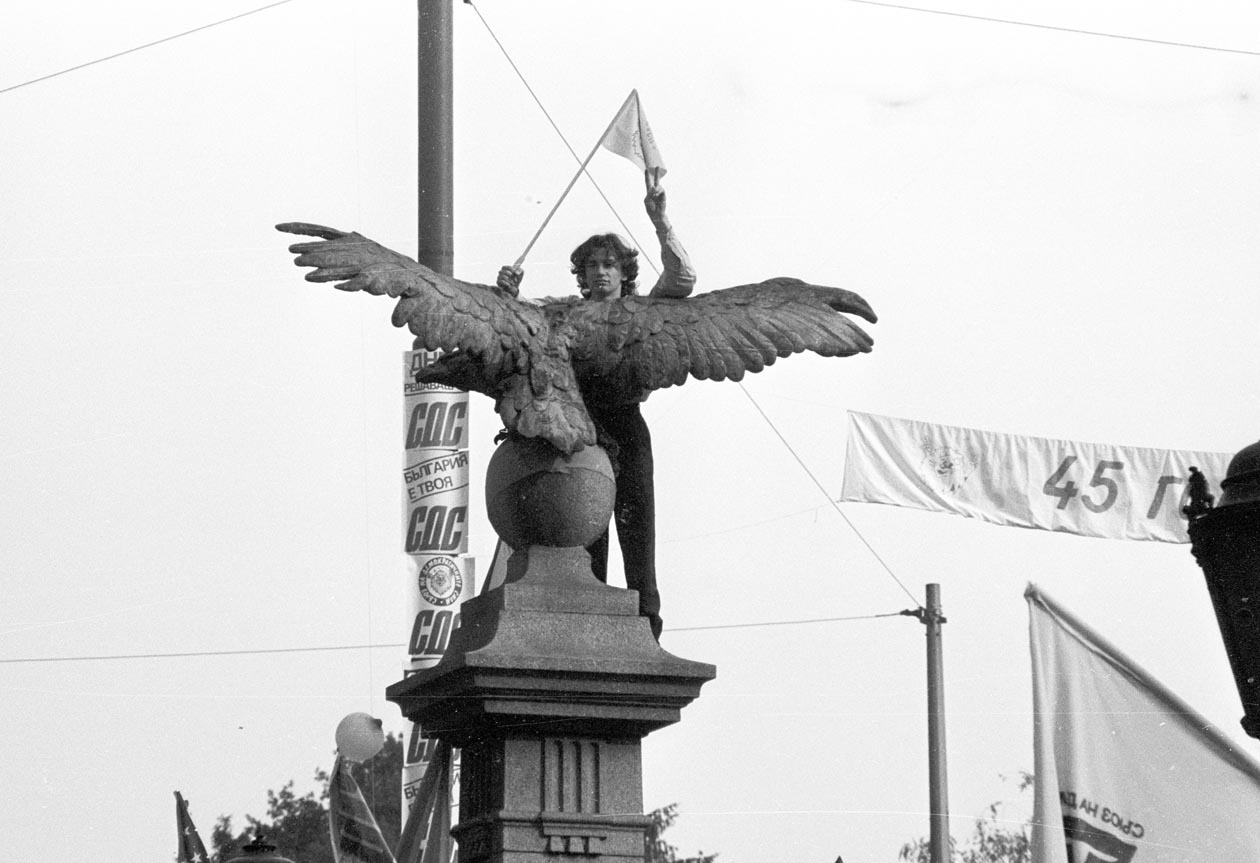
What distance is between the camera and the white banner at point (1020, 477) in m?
21.6

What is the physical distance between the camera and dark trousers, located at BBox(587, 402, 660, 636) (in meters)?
9.38

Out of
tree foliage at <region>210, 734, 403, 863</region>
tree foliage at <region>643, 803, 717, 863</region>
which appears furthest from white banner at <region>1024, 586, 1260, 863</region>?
tree foliage at <region>210, 734, 403, 863</region>

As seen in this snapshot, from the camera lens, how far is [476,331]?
8.74 m

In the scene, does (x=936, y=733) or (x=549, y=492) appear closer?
(x=549, y=492)

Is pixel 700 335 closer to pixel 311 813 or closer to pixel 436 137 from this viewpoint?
pixel 436 137

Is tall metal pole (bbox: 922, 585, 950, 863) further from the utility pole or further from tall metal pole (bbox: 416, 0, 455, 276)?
tall metal pole (bbox: 416, 0, 455, 276)

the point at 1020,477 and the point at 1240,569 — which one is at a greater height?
the point at 1020,477

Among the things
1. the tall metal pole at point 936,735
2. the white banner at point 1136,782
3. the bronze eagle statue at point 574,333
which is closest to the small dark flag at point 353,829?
the bronze eagle statue at point 574,333

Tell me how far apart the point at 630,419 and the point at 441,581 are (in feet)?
11.0

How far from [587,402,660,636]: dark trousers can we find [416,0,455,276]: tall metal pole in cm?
320

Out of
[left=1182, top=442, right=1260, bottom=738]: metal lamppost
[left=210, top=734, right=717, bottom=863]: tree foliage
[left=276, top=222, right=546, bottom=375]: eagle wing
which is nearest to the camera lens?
[left=1182, top=442, right=1260, bottom=738]: metal lamppost

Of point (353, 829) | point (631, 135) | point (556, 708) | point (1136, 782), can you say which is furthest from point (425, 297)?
point (1136, 782)

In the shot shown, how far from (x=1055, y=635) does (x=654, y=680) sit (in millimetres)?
4094

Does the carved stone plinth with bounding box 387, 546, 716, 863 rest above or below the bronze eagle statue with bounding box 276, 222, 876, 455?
below
